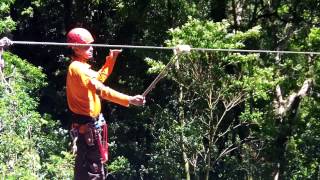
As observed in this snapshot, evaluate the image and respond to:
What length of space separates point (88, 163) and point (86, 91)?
0.47m

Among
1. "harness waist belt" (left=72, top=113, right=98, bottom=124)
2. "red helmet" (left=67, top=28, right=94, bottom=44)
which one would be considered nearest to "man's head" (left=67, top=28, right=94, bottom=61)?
"red helmet" (left=67, top=28, right=94, bottom=44)

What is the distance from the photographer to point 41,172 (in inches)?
284

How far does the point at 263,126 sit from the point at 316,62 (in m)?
1.40

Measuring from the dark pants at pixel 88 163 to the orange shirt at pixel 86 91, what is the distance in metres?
0.21

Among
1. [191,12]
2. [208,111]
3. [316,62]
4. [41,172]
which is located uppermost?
[191,12]

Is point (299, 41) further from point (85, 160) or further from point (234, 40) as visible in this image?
point (85, 160)

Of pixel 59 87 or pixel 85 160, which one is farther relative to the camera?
pixel 59 87

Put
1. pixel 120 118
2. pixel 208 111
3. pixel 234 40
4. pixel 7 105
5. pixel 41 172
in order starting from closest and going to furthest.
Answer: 1. pixel 7 105
2. pixel 41 172
3. pixel 234 40
4. pixel 208 111
5. pixel 120 118

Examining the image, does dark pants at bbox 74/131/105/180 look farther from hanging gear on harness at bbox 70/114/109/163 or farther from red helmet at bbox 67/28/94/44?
red helmet at bbox 67/28/94/44

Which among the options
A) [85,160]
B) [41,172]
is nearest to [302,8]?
[41,172]

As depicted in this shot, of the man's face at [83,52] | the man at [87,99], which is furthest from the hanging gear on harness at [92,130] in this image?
the man's face at [83,52]

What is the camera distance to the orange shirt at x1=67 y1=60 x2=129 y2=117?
3.28 meters

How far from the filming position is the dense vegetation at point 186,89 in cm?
800

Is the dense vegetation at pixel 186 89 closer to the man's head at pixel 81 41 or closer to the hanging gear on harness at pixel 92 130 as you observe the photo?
the hanging gear on harness at pixel 92 130
